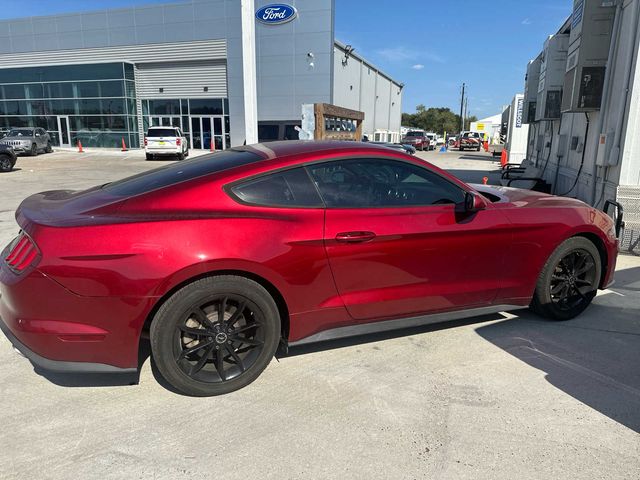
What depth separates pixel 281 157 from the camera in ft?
10.3

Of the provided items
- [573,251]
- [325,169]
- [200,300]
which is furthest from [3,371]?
[573,251]

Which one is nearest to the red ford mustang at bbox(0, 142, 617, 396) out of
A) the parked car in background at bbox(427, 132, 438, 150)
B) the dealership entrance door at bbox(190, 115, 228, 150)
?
the dealership entrance door at bbox(190, 115, 228, 150)

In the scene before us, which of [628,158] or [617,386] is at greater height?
[628,158]

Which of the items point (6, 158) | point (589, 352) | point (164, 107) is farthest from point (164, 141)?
point (589, 352)

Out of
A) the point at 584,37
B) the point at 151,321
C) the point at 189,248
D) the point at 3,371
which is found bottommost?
the point at 3,371

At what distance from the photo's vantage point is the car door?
308 cm

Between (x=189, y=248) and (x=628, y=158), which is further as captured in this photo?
(x=628, y=158)

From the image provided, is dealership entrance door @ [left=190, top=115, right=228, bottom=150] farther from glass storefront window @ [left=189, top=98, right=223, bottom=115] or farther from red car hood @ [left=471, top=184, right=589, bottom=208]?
red car hood @ [left=471, top=184, right=589, bottom=208]

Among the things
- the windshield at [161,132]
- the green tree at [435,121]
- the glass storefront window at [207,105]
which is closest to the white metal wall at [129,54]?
the glass storefront window at [207,105]

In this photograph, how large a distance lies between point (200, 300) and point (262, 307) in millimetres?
388

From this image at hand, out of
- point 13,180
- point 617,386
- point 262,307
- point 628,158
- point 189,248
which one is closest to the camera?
point 189,248

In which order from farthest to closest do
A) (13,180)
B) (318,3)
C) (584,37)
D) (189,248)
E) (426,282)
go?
(318,3)
(13,180)
(584,37)
(426,282)
(189,248)

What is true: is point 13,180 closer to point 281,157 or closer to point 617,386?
point 281,157

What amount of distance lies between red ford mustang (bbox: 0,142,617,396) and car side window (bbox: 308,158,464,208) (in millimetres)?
10
